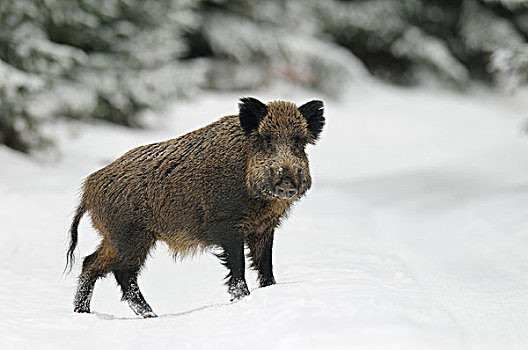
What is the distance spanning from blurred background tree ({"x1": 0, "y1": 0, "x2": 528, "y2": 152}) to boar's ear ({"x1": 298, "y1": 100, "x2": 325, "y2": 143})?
5143 millimetres

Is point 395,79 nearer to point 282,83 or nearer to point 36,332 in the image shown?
point 282,83

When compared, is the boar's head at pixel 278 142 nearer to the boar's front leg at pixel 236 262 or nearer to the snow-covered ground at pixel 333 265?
the boar's front leg at pixel 236 262

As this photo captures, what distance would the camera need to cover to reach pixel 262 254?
546 centimetres

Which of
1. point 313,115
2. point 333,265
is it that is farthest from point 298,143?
point 333,265

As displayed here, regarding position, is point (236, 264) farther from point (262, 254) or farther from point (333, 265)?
point (333, 265)

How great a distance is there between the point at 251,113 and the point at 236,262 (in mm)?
1018

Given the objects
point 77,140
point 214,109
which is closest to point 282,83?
point 214,109

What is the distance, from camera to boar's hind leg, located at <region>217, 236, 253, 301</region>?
5.13 m

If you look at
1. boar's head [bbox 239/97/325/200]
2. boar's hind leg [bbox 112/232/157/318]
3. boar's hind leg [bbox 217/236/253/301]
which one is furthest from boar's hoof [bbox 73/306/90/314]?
boar's head [bbox 239/97/325/200]

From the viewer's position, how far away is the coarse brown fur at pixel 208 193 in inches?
200

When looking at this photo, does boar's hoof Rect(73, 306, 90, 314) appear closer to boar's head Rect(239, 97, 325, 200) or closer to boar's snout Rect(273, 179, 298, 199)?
boar's head Rect(239, 97, 325, 200)

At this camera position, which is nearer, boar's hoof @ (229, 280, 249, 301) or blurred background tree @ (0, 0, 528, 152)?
boar's hoof @ (229, 280, 249, 301)

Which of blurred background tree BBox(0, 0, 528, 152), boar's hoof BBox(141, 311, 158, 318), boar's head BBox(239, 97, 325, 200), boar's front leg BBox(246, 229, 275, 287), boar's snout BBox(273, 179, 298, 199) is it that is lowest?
boar's hoof BBox(141, 311, 158, 318)

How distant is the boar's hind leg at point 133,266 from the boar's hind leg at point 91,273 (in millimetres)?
150
